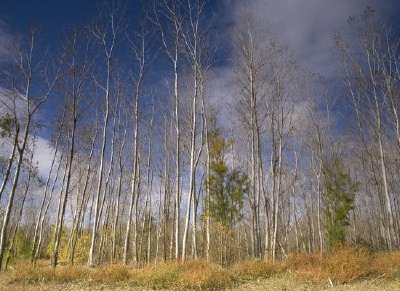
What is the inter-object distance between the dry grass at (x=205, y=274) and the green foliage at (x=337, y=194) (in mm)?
8461

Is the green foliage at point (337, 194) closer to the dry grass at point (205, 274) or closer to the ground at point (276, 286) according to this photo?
the dry grass at point (205, 274)

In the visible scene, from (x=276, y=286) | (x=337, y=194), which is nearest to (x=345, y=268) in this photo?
(x=276, y=286)

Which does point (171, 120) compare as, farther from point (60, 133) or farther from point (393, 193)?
point (393, 193)

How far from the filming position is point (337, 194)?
21.8 meters

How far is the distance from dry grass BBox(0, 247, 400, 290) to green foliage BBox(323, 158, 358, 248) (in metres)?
8.46

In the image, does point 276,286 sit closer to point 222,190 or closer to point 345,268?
point 345,268

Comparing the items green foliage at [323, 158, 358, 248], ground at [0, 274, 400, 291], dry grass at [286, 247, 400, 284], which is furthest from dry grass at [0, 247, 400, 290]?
green foliage at [323, 158, 358, 248]

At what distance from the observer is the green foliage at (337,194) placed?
20938 mm

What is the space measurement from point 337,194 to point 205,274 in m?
14.4

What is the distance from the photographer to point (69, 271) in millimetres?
11812

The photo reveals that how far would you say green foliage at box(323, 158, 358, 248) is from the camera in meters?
20.9

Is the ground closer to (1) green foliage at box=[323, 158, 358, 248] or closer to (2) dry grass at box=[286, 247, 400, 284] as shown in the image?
(2) dry grass at box=[286, 247, 400, 284]

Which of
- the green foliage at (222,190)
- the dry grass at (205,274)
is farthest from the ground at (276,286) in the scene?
the green foliage at (222,190)

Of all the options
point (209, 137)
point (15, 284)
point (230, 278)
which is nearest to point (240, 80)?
point (209, 137)
